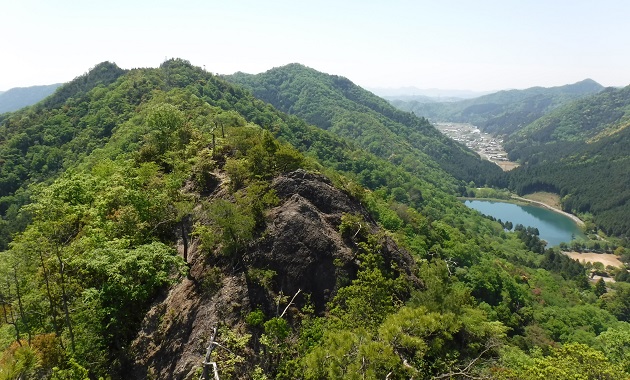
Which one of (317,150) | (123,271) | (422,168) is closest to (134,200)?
(123,271)

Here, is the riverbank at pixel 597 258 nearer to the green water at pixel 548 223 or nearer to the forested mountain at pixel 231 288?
the green water at pixel 548 223

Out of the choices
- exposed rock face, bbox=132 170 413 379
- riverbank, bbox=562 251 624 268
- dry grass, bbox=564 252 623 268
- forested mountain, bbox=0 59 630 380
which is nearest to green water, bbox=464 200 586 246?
riverbank, bbox=562 251 624 268

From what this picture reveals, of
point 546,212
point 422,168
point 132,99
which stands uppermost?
point 132,99

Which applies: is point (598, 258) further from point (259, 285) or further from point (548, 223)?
point (259, 285)

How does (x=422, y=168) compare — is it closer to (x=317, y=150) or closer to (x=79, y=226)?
(x=317, y=150)

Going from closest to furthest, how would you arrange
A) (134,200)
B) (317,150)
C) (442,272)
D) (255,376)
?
(255,376)
(134,200)
(442,272)
(317,150)

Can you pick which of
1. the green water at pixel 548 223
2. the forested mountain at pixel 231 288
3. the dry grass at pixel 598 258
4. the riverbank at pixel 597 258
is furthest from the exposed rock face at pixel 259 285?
the green water at pixel 548 223

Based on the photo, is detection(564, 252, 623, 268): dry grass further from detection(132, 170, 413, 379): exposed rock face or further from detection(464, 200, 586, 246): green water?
detection(132, 170, 413, 379): exposed rock face
